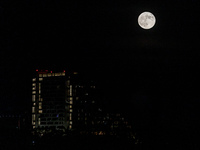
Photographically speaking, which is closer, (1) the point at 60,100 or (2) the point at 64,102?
(2) the point at 64,102

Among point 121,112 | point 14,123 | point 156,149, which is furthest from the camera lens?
point 14,123

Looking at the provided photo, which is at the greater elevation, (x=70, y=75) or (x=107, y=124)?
(x=70, y=75)

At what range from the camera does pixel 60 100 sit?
123438mm

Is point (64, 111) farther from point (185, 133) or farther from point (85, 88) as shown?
point (185, 133)

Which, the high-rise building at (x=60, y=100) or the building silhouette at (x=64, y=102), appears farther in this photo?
the high-rise building at (x=60, y=100)

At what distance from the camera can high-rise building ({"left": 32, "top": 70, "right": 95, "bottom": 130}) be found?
120m

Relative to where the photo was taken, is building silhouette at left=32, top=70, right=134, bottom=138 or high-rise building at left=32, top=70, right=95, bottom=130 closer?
building silhouette at left=32, top=70, right=134, bottom=138

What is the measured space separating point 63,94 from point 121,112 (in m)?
29.9

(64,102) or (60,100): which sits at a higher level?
(60,100)

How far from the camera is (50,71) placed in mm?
126250

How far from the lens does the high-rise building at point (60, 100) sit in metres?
120

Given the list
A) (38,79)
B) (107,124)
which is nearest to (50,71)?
(38,79)

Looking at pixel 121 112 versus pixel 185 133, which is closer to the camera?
pixel 185 133

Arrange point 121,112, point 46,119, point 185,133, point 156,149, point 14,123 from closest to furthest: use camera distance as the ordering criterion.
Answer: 1. point 156,149
2. point 185,133
3. point 121,112
4. point 14,123
5. point 46,119
